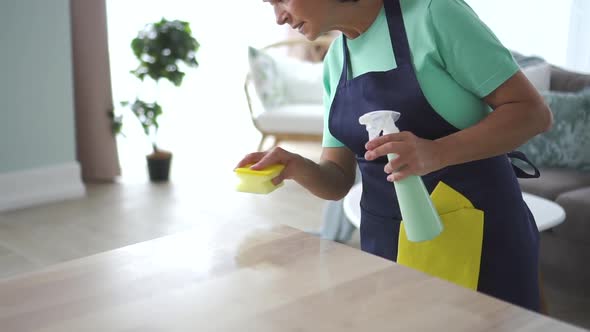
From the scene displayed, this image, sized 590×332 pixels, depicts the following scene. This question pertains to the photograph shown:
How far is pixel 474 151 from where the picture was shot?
106 cm

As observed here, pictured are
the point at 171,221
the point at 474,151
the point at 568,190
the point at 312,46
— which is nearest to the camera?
the point at 474,151

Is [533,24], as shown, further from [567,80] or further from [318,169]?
[318,169]

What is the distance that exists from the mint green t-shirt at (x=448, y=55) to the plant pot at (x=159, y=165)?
330 centimetres

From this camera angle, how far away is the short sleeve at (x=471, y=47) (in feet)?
3.50

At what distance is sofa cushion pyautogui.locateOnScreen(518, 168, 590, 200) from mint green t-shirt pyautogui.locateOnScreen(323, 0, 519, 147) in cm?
177

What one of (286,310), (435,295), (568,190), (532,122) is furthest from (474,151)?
(568,190)

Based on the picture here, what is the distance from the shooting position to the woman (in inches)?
42.1

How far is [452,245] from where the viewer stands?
3.86 ft

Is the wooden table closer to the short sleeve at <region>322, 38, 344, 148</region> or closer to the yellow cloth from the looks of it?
the yellow cloth

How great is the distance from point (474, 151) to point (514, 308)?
32 centimetres

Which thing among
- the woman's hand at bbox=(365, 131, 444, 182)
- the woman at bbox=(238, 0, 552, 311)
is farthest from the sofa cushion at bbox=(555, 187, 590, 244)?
the woman's hand at bbox=(365, 131, 444, 182)

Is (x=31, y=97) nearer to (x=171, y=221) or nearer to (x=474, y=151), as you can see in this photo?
(x=171, y=221)

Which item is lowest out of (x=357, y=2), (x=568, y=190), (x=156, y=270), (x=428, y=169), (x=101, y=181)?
(x=101, y=181)

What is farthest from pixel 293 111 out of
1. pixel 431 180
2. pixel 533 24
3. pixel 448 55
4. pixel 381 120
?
pixel 381 120
